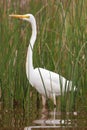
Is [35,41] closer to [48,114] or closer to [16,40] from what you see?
[16,40]

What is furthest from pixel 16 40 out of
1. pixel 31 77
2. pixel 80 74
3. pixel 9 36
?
pixel 80 74

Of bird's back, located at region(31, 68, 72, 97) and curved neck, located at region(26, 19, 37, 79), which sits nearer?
curved neck, located at region(26, 19, 37, 79)

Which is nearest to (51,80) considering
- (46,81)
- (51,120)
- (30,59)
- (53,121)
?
(46,81)

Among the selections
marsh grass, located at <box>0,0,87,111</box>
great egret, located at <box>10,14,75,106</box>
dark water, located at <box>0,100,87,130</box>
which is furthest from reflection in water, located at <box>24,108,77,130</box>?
great egret, located at <box>10,14,75,106</box>

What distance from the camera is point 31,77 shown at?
888 cm

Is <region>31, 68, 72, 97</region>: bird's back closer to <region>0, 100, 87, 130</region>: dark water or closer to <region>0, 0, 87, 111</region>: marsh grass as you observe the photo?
<region>0, 0, 87, 111</region>: marsh grass

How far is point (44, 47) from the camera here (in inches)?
342

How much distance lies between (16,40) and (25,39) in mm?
402

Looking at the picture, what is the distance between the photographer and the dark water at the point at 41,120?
22.3ft

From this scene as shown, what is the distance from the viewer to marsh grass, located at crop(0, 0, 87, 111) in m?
8.22

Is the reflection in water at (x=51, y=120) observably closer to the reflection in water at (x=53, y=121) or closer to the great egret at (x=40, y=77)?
the reflection in water at (x=53, y=121)

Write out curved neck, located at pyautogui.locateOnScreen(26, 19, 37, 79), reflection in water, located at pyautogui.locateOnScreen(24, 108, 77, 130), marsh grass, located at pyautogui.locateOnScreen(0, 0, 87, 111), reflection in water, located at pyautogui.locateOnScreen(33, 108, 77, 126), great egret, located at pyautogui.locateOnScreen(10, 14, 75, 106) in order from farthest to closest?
great egret, located at pyautogui.locateOnScreen(10, 14, 75, 106) → curved neck, located at pyautogui.locateOnScreen(26, 19, 37, 79) → marsh grass, located at pyautogui.locateOnScreen(0, 0, 87, 111) → reflection in water, located at pyautogui.locateOnScreen(33, 108, 77, 126) → reflection in water, located at pyautogui.locateOnScreen(24, 108, 77, 130)

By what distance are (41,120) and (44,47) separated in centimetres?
157

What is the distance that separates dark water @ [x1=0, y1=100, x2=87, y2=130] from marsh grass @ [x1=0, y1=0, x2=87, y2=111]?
0.17 metres
